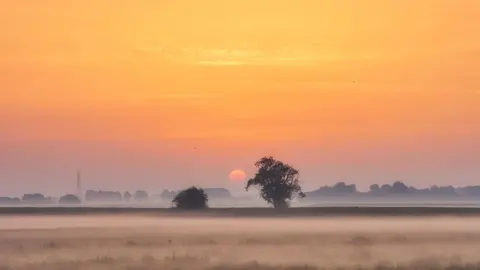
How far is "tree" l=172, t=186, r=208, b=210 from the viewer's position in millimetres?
135500

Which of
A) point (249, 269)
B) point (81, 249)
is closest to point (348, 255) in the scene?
point (249, 269)

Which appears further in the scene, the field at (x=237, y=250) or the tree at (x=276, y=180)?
the tree at (x=276, y=180)

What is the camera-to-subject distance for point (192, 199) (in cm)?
13612

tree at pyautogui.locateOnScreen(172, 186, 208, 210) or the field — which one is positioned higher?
tree at pyautogui.locateOnScreen(172, 186, 208, 210)

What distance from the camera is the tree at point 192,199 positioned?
136 meters

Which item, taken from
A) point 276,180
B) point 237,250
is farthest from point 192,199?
point 237,250

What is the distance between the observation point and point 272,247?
59.7 m

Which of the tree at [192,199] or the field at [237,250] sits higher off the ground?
the tree at [192,199]

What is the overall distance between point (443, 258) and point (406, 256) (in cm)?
310

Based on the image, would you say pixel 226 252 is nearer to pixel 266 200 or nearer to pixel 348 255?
pixel 348 255

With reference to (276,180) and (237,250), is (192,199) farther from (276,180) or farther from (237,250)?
(237,250)

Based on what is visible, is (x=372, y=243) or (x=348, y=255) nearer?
(x=348, y=255)

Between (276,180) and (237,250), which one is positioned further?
(276,180)

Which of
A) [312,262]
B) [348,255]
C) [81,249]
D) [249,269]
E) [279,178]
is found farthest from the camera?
[279,178]
